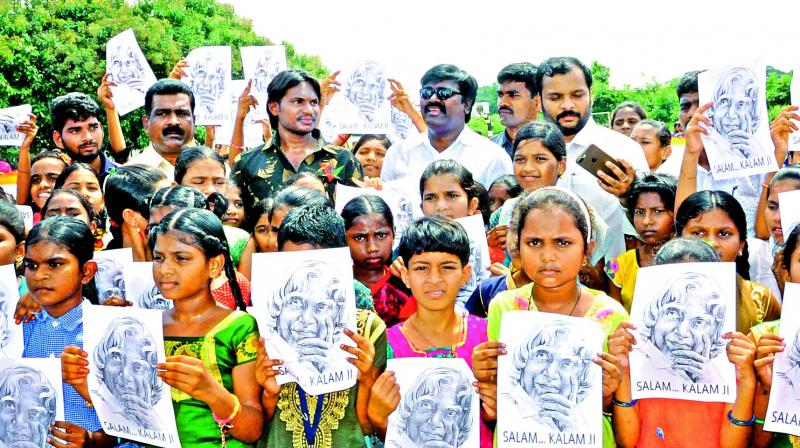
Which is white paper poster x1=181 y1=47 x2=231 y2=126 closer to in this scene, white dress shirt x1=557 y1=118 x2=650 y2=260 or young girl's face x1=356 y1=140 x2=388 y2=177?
young girl's face x1=356 y1=140 x2=388 y2=177

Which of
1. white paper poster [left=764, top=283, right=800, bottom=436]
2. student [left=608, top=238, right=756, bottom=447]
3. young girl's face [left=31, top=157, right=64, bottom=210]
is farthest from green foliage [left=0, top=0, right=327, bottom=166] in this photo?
white paper poster [left=764, top=283, right=800, bottom=436]

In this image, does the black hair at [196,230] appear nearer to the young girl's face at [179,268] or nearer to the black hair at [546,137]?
the young girl's face at [179,268]

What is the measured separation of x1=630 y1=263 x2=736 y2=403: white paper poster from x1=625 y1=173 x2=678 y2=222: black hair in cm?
166

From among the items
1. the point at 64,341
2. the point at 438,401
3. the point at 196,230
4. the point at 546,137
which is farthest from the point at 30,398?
the point at 546,137

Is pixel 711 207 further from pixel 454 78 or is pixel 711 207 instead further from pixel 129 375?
pixel 129 375

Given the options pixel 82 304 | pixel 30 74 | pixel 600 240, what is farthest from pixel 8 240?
pixel 30 74

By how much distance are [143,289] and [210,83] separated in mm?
3987

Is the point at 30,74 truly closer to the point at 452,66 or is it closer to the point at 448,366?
the point at 452,66

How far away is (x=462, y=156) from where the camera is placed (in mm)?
6656

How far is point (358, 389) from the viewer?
3.82 m

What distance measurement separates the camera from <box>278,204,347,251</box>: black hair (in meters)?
4.04

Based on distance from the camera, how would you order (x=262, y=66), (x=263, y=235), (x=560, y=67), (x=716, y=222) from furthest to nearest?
1. (x=262, y=66)
2. (x=560, y=67)
3. (x=263, y=235)
4. (x=716, y=222)

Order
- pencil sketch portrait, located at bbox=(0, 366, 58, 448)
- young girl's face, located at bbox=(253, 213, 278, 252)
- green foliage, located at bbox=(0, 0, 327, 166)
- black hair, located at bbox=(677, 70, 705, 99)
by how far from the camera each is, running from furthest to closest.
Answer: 1. green foliage, located at bbox=(0, 0, 327, 166)
2. black hair, located at bbox=(677, 70, 705, 99)
3. young girl's face, located at bbox=(253, 213, 278, 252)
4. pencil sketch portrait, located at bbox=(0, 366, 58, 448)

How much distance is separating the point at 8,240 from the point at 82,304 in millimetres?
900
